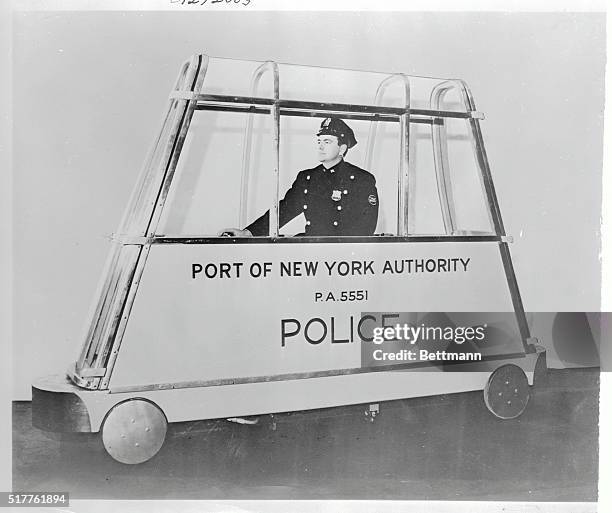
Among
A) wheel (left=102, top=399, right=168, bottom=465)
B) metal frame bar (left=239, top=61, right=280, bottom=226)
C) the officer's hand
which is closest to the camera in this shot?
wheel (left=102, top=399, right=168, bottom=465)

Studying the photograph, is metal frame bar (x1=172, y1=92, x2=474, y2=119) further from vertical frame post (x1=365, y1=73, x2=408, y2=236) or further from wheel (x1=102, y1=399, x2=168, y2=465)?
wheel (x1=102, y1=399, x2=168, y2=465)

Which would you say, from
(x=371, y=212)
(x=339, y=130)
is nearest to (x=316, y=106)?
(x=339, y=130)

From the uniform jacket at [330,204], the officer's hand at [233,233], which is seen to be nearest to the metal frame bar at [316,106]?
the uniform jacket at [330,204]

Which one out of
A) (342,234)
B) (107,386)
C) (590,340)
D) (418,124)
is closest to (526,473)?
(590,340)

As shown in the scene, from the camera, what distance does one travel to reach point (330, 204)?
2455 millimetres

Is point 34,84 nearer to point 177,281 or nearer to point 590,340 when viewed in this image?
point 177,281

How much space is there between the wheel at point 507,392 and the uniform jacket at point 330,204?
69 centimetres

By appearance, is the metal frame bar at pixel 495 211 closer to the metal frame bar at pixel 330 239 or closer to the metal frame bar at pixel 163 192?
the metal frame bar at pixel 330 239

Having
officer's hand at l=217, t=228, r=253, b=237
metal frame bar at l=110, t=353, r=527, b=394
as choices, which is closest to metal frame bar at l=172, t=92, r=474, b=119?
officer's hand at l=217, t=228, r=253, b=237

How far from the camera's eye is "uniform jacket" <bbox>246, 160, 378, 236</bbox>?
244 cm

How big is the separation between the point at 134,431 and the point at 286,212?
2.84 feet

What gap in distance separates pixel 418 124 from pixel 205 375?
1174 mm

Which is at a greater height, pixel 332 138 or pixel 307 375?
pixel 332 138

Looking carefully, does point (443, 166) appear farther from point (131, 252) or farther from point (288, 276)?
point (131, 252)
